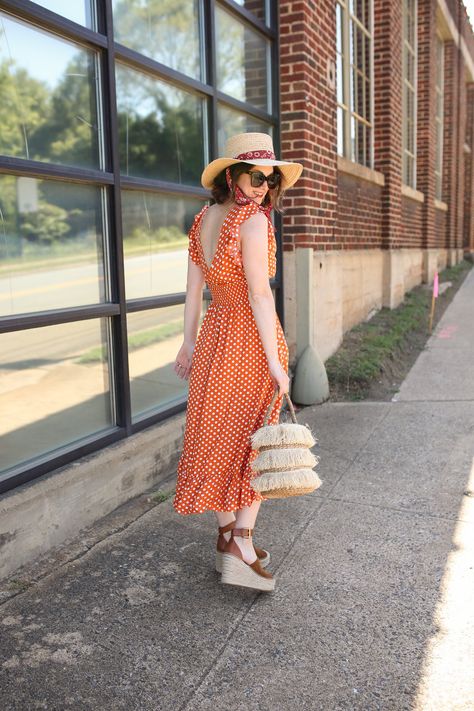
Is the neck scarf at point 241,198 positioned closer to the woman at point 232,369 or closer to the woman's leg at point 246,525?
the woman at point 232,369

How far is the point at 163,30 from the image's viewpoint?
4227 mm

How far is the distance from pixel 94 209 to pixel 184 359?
43.6 inches

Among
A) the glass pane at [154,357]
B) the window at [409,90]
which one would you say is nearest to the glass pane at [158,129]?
the glass pane at [154,357]

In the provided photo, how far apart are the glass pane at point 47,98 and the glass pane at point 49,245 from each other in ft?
0.54

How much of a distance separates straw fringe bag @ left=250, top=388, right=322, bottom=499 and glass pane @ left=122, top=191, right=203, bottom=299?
1.73m

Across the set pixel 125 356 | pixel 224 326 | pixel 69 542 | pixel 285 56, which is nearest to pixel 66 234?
pixel 125 356

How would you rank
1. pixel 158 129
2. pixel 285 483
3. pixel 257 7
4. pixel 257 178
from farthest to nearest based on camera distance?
pixel 257 7 < pixel 158 129 < pixel 257 178 < pixel 285 483

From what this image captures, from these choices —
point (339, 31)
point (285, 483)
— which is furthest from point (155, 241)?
point (339, 31)

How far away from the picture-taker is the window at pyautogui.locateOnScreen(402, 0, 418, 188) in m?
11.3

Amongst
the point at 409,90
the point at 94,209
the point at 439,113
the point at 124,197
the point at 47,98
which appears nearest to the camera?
the point at 47,98

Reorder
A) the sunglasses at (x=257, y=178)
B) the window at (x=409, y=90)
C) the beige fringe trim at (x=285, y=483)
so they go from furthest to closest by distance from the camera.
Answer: the window at (x=409, y=90)
the sunglasses at (x=257, y=178)
the beige fringe trim at (x=285, y=483)

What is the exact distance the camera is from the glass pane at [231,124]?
5.01 m

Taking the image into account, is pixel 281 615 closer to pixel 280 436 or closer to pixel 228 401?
pixel 280 436

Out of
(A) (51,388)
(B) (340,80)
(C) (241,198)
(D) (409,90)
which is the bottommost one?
(A) (51,388)
